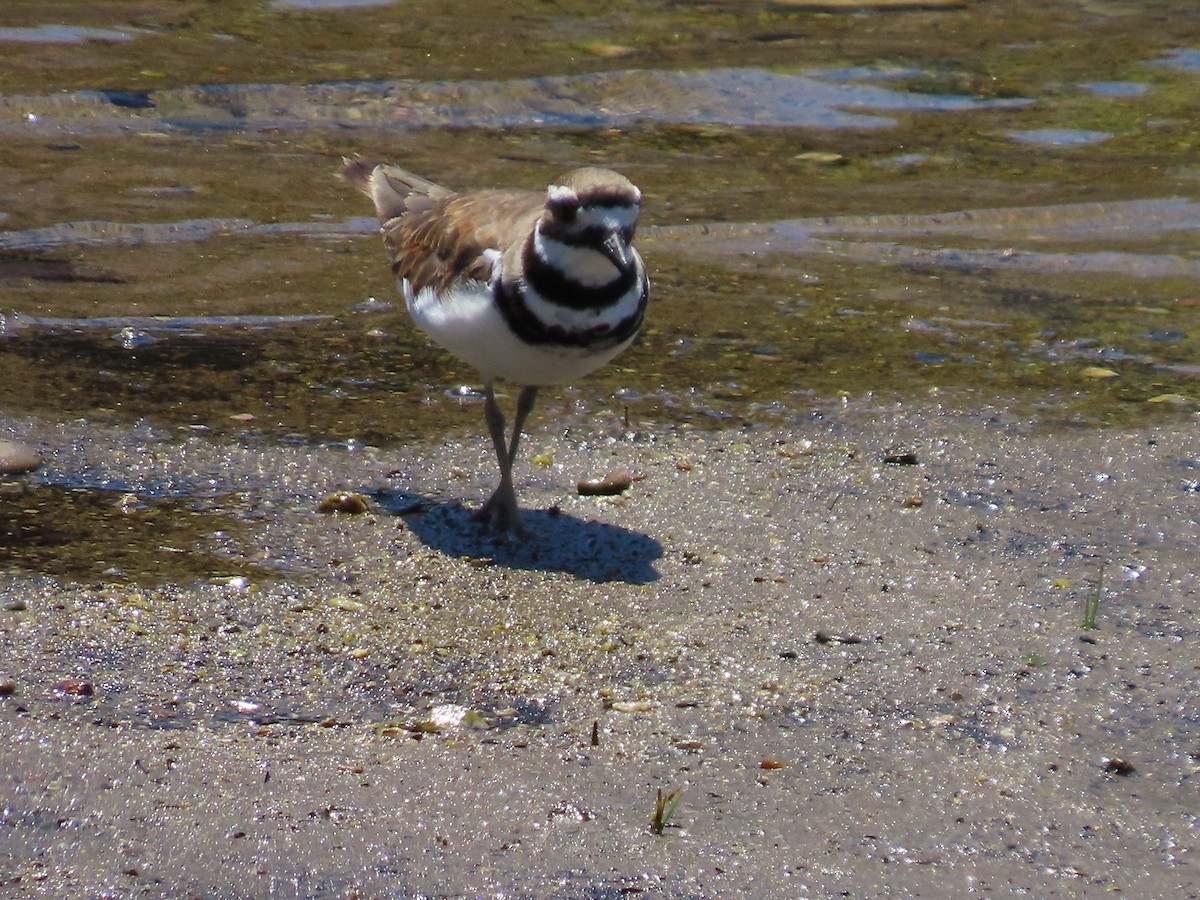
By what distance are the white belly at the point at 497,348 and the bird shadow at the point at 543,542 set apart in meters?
0.43

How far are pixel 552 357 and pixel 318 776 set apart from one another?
5.22 feet

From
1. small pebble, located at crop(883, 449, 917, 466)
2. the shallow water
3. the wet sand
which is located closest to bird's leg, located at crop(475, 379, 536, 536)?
the wet sand

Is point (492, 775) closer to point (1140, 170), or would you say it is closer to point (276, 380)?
point (276, 380)

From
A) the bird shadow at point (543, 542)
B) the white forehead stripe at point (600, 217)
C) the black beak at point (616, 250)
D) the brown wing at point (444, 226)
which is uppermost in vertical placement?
the white forehead stripe at point (600, 217)

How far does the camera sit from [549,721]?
375cm

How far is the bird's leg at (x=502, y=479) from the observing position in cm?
478

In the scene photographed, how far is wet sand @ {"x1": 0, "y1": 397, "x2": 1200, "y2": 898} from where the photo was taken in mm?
3195

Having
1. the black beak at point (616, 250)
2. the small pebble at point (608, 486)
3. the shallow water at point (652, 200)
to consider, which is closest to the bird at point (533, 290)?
the black beak at point (616, 250)

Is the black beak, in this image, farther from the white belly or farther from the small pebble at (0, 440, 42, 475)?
the small pebble at (0, 440, 42, 475)

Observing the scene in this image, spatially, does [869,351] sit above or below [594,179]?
below

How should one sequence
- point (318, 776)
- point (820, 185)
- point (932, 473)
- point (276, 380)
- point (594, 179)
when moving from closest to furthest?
point (318, 776) < point (594, 179) < point (932, 473) < point (276, 380) < point (820, 185)

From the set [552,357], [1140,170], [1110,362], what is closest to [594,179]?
[552,357]

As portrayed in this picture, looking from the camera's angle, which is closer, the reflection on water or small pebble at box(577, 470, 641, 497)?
small pebble at box(577, 470, 641, 497)

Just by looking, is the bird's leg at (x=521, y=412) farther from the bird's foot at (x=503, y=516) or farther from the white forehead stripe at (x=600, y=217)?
the white forehead stripe at (x=600, y=217)
